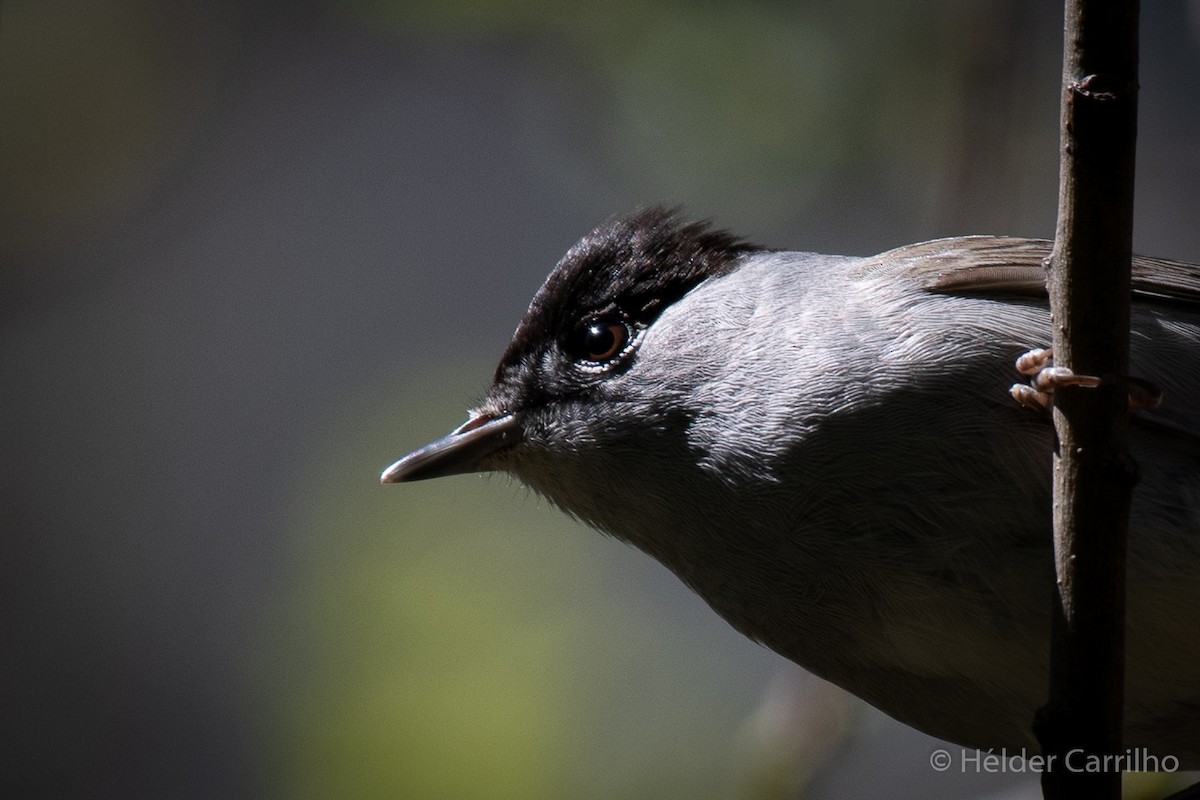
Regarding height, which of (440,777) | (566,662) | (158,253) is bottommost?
(440,777)

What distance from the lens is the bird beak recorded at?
3.24m

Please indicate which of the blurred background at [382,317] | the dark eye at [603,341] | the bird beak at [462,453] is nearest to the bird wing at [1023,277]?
the dark eye at [603,341]

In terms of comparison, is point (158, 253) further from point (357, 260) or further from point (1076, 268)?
point (1076, 268)

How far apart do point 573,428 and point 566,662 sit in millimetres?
2166

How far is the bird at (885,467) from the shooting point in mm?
2504

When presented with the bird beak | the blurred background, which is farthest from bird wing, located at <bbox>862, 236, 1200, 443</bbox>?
the blurred background

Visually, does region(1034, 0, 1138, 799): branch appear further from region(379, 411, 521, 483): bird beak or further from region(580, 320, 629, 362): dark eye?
region(379, 411, 521, 483): bird beak

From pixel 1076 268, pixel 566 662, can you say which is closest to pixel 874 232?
pixel 566 662

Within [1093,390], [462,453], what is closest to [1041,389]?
[1093,390]

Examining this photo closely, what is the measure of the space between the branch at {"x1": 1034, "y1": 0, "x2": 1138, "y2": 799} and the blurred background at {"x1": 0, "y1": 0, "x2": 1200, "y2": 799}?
210cm

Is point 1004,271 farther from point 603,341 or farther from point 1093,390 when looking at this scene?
point 603,341

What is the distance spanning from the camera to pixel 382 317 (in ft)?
21.1

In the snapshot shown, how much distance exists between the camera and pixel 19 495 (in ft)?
20.4

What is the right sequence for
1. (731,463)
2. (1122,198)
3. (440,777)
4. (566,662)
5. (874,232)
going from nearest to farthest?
(1122,198) < (731,463) < (440,777) < (566,662) < (874,232)
